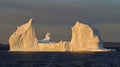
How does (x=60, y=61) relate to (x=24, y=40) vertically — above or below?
below

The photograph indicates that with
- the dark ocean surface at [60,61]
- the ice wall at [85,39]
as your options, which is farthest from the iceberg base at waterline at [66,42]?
the dark ocean surface at [60,61]

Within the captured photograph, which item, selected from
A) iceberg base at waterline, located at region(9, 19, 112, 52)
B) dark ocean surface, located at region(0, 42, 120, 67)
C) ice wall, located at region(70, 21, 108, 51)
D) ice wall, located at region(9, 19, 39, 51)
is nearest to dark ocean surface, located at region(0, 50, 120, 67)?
dark ocean surface, located at region(0, 42, 120, 67)

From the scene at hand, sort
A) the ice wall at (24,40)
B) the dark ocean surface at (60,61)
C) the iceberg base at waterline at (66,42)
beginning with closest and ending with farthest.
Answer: the dark ocean surface at (60,61) < the iceberg base at waterline at (66,42) < the ice wall at (24,40)

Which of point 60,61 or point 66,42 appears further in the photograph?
point 66,42

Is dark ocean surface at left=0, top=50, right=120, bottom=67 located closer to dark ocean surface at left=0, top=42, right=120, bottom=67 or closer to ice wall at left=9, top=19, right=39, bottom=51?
dark ocean surface at left=0, top=42, right=120, bottom=67

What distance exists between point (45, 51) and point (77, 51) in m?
9.02

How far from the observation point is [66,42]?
113000 millimetres

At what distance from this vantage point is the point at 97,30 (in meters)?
110

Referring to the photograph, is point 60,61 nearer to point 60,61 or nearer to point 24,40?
point 60,61

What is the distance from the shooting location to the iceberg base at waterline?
10988 cm

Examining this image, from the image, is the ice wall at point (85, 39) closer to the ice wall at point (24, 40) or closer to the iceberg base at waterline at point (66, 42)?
the iceberg base at waterline at point (66, 42)

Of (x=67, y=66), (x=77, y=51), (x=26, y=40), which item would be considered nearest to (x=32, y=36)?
(x=26, y=40)

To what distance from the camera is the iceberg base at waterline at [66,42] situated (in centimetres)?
10988

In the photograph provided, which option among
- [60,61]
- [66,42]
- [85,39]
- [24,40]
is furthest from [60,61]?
[24,40]
